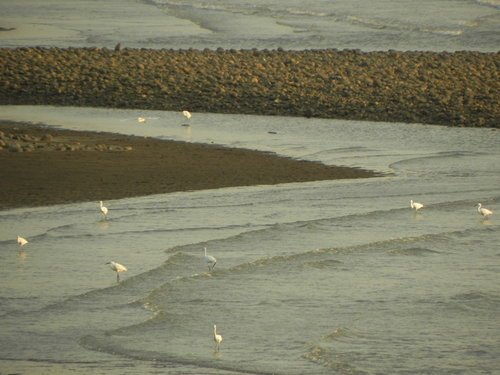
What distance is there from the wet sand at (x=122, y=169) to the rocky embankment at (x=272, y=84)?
183 inches

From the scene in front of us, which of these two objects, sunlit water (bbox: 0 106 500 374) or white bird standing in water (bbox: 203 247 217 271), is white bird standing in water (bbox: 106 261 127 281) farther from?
white bird standing in water (bbox: 203 247 217 271)

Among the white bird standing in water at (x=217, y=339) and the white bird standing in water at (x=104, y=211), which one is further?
the white bird standing in water at (x=104, y=211)

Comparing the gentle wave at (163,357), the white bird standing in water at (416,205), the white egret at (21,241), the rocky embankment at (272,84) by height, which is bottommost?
the gentle wave at (163,357)

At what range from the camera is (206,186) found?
1930 cm

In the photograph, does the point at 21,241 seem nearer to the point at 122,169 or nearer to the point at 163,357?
the point at 163,357

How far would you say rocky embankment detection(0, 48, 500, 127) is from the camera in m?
26.4

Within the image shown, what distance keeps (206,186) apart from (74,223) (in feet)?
10.4

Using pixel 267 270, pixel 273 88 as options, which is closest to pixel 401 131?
pixel 273 88

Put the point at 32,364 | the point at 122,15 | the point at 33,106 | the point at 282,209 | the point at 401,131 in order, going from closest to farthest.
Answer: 1. the point at 32,364
2. the point at 282,209
3. the point at 401,131
4. the point at 33,106
5. the point at 122,15

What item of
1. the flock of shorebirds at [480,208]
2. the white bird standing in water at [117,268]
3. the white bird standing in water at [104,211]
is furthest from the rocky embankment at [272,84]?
the white bird standing in water at [117,268]

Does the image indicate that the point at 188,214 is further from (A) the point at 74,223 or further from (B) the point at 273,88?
(B) the point at 273,88

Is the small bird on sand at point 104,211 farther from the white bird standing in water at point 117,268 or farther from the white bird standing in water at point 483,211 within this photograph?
the white bird standing in water at point 483,211

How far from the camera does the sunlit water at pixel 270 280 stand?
11258mm

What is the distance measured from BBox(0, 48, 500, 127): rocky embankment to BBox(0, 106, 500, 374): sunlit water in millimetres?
5022
